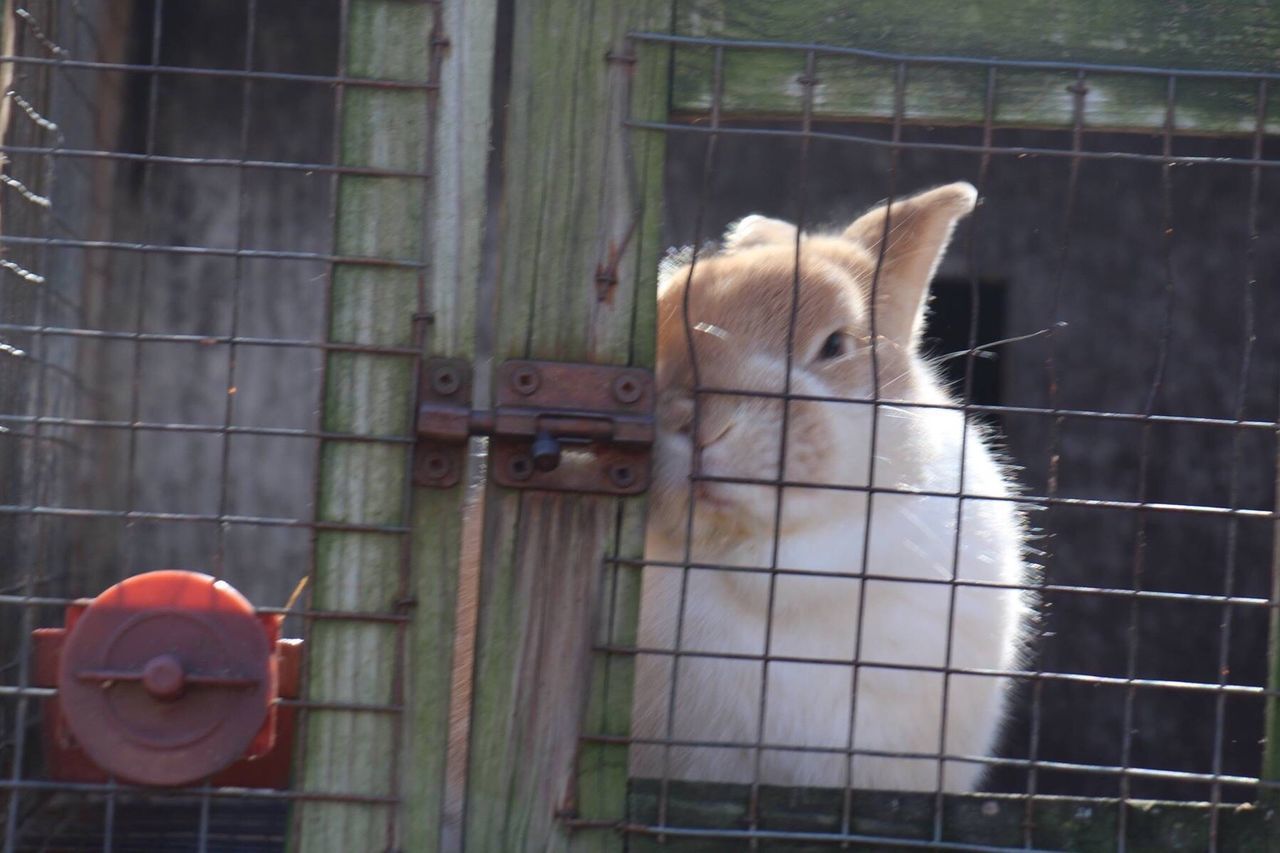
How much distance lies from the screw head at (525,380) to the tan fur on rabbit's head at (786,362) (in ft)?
1.04

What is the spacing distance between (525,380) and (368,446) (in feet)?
0.76

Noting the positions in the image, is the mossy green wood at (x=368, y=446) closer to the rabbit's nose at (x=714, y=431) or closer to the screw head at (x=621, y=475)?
the screw head at (x=621, y=475)

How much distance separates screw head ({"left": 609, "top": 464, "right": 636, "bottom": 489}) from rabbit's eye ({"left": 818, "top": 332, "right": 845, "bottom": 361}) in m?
1.09

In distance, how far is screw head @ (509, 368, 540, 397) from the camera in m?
2.02

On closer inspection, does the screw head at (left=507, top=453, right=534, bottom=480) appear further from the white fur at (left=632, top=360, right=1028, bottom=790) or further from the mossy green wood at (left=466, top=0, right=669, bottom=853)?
the white fur at (left=632, top=360, right=1028, bottom=790)

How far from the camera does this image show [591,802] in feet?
6.70

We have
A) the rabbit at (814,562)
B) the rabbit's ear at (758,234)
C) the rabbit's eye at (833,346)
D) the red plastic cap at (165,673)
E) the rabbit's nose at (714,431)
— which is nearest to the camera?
the red plastic cap at (165,673)

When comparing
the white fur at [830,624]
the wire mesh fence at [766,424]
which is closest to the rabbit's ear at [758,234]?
the wire mesh fence at [766,424]

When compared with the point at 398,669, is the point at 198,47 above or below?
above

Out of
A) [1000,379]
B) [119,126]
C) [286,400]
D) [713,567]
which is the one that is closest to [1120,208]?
[1000,379]

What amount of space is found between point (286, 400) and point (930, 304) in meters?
2.45

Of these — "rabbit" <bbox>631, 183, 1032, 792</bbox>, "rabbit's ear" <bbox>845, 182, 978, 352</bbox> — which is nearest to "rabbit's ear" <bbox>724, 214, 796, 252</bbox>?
"rabbit's ear" <bbox>845, 182, 978, 352</bbox>

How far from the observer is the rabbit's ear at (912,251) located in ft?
10.2

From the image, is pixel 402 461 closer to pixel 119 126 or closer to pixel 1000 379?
pixel 119 126
